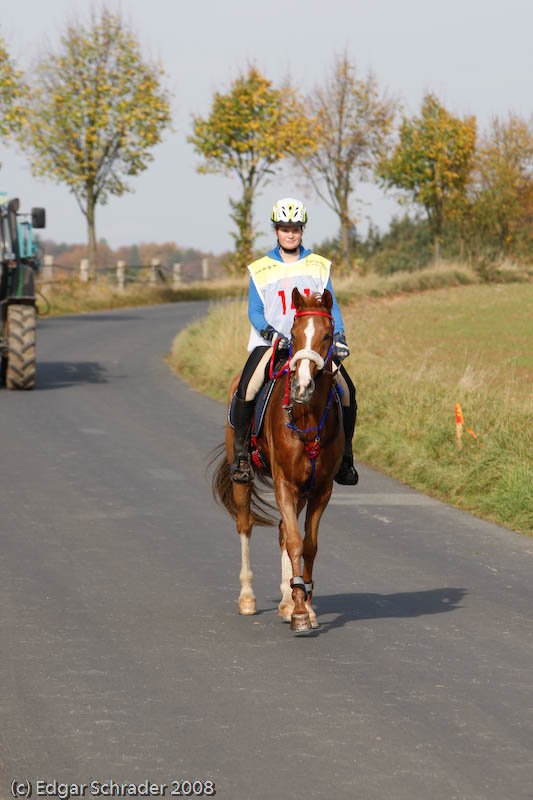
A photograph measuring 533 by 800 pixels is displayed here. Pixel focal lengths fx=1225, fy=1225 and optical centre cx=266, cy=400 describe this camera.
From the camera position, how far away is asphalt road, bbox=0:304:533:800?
17.4 feet

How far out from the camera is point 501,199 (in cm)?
5638

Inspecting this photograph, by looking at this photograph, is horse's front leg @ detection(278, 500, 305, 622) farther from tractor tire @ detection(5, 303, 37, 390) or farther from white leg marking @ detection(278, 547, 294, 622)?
tractor tire @ detection(5, 303, 37, 390)

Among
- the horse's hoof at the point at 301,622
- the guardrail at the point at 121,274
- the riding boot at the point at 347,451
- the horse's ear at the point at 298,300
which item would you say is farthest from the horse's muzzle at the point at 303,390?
the guardrail at the point at 121,274

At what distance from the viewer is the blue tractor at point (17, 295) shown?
70.9 feet

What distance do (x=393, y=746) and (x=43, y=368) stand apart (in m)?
21.5

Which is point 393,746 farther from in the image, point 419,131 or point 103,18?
point 419,131

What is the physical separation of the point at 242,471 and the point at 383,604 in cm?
138

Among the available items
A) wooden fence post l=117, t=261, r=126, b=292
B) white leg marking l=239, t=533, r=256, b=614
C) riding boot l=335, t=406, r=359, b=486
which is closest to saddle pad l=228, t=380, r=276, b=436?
riding boot l=335, t=406, r=359, b=486

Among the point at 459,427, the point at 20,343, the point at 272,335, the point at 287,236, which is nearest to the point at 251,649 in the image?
the point at 272,335

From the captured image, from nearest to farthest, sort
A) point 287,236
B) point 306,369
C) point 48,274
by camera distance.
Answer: point 306,369 → point 287,236 → point 48,274

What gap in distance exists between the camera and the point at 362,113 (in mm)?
57469

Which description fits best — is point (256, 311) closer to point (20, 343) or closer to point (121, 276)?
point (20, 343)

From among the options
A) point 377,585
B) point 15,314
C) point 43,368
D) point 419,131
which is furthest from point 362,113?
Answer: point 377,585

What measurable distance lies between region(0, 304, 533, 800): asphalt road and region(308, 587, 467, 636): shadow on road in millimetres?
29
